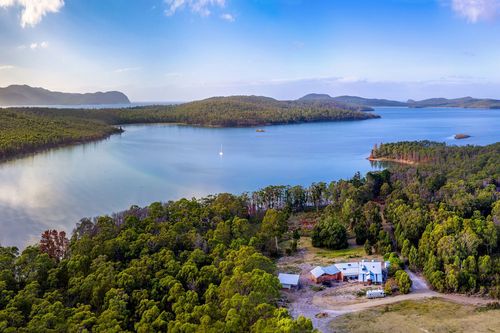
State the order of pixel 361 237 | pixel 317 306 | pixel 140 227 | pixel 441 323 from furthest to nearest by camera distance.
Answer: pixel 361 237 < pixel 140 227 < pixel 317 306 < pixel 441 323

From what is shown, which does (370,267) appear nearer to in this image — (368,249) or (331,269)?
(331,269)

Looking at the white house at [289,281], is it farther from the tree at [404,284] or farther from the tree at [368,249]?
the tree at [368,249]

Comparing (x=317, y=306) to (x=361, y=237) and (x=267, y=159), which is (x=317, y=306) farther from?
(x=267, y=159)

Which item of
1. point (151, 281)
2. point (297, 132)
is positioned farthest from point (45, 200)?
point (297, 132)

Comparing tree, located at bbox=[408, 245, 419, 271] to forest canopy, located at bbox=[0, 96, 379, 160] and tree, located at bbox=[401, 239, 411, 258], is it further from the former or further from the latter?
forest canopy, located at bbox=[0, 96, 379, 160]

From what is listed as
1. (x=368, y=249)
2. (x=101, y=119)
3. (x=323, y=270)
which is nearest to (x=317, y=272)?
(x=323, y=270)

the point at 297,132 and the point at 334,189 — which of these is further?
the point at 297,132

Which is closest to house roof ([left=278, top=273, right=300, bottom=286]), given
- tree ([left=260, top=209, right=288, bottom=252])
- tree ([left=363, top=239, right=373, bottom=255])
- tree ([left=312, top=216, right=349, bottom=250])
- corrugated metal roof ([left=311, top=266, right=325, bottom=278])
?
corrugated metal roof ([left=311, top=266, right=325, bottom=278])
